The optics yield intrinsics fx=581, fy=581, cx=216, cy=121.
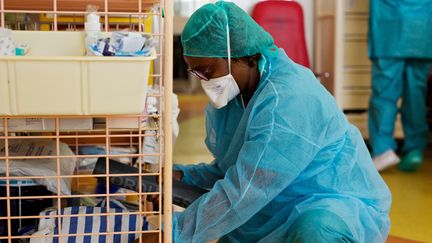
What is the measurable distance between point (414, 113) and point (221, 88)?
6.85 feet

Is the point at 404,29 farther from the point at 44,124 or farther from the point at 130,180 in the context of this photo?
the point at 44,124

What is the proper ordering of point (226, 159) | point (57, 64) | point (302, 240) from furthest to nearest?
point (226, 159)
point (302, 240)
point (57, 64)

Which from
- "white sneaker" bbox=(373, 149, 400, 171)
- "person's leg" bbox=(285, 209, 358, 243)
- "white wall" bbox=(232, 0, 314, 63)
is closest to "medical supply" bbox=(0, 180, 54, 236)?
"person's leg" bbox=(285, 209, 358, 243)

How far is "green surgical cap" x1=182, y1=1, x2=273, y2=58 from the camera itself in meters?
1.28

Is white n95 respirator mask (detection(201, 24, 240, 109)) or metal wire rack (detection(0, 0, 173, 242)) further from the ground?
white n95 respirator mask (detection(201, 24, 240, 109))

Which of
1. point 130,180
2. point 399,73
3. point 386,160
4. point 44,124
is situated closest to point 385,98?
point 399,73

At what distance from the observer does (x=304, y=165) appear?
4.10 ft

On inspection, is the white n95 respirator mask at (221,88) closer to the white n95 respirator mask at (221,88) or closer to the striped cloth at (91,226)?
the white n95 respirator mask at (221,88)

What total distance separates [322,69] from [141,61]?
9.49ft

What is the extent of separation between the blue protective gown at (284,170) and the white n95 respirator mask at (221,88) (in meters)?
0.05

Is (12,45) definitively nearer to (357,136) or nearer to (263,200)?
(263,200)

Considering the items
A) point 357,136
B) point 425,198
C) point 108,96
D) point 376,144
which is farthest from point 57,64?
point 376,144

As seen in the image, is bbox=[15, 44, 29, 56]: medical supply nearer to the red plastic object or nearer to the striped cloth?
the striped cloth

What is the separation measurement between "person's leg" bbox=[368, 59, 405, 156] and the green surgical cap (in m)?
1.94
